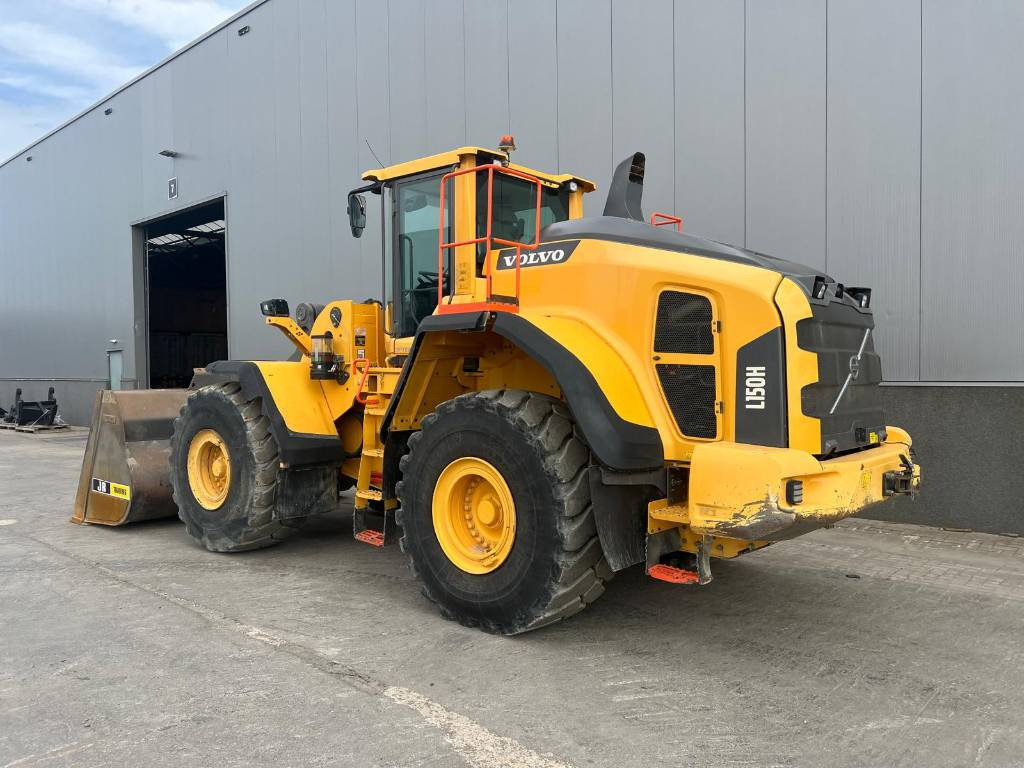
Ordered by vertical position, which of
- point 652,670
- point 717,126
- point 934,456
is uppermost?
point 717,126

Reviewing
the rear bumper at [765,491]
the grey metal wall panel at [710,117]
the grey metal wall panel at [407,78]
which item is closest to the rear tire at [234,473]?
the rear bumper at [765,491]

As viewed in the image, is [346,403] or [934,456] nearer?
[346,403]

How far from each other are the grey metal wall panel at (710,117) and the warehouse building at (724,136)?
24mm

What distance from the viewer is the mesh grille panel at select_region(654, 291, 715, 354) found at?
390 centimetres

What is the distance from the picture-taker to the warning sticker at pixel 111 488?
698 centimetres

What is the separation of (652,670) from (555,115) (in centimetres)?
757

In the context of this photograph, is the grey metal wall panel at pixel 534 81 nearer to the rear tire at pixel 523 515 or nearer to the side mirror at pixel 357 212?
the side mirror at pixel 357 212

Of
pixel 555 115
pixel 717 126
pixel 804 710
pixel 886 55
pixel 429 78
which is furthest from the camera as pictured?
pixel 429 78

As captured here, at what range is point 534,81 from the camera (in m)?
9.86

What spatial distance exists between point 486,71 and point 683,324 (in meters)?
7.60

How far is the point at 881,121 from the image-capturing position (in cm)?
738

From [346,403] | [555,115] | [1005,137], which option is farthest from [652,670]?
[555,115]

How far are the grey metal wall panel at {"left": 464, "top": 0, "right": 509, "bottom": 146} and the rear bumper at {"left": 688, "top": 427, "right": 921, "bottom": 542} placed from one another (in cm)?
764

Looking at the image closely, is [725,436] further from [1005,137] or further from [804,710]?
[1005,137]
